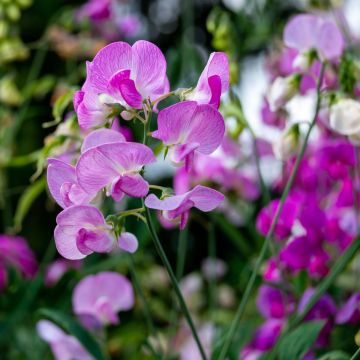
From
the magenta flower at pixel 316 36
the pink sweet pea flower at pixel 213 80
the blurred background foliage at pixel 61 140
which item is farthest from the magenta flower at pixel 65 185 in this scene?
the magenta flower at pixel 316 36

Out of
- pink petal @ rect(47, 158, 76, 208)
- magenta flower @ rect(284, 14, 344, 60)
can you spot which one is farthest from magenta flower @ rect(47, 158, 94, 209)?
magenta flower @ rect(284, 14, 344, 60)

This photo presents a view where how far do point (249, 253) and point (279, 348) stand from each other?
44 cm

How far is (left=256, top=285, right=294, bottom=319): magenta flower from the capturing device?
901 millimetres

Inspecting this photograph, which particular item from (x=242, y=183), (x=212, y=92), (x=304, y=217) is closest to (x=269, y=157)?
(x=242, y=183)

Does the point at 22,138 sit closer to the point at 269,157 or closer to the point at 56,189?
the point at 269,157

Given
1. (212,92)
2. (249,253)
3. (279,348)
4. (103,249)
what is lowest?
(249,253)

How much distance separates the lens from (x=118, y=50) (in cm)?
54

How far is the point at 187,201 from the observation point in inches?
20.5

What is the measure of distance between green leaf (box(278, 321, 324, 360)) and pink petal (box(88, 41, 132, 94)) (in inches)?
12.9

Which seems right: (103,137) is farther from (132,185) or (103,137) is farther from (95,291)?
(95,291)

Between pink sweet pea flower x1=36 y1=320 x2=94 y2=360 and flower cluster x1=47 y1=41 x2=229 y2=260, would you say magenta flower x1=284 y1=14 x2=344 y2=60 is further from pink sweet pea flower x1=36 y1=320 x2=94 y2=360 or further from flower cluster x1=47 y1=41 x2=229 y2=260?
pink sweet pea flower x1=36 y1=320 x2=94 y2=360

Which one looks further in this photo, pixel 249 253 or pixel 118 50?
pixel 249 253

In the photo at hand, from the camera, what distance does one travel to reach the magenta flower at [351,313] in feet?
2.67

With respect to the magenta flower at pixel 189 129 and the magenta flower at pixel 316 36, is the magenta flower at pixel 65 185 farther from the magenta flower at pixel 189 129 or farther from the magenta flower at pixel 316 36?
the magenta flower at pixel 316 36
